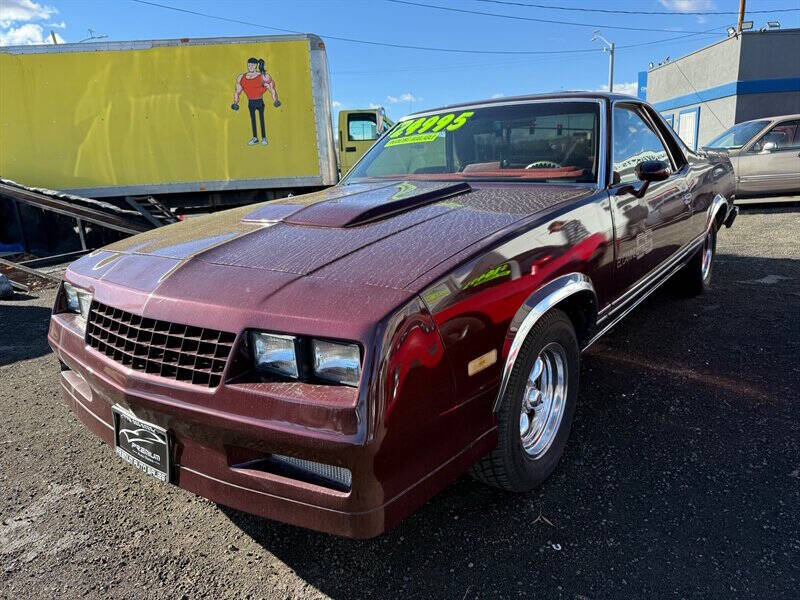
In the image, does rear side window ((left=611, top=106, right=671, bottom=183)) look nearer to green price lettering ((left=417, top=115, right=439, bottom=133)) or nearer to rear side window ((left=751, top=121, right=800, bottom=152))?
green price lettering ((left=417, top=115, right=439, bottom=133))

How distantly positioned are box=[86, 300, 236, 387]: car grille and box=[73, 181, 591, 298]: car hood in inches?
6.1

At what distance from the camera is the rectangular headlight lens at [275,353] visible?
159 cm

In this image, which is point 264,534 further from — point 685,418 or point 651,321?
Result: point 651,321

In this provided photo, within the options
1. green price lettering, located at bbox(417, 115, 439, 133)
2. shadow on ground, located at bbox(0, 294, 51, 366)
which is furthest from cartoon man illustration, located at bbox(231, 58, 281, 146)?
green price lettering, located at bbox(417, 115, 439, 133)

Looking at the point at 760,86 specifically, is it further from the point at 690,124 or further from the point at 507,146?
the point at 507,146

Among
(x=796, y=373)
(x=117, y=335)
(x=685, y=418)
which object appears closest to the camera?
(x=117, y=335)

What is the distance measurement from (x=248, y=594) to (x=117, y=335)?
97cm

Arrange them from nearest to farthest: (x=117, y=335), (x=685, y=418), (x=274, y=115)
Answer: (x=117, y=335) → (x=685, y=418) → (x=274, y=115)

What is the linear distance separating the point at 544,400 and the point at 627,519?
0.54 metres

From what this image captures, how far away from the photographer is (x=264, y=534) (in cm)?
213

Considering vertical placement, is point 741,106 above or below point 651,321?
above

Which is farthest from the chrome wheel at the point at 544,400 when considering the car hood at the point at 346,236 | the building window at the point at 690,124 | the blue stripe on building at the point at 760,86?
the building window at the point at 690,124

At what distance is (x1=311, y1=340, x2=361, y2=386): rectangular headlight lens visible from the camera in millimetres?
1522

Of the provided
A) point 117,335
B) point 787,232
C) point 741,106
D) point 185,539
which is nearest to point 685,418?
point 185,539
